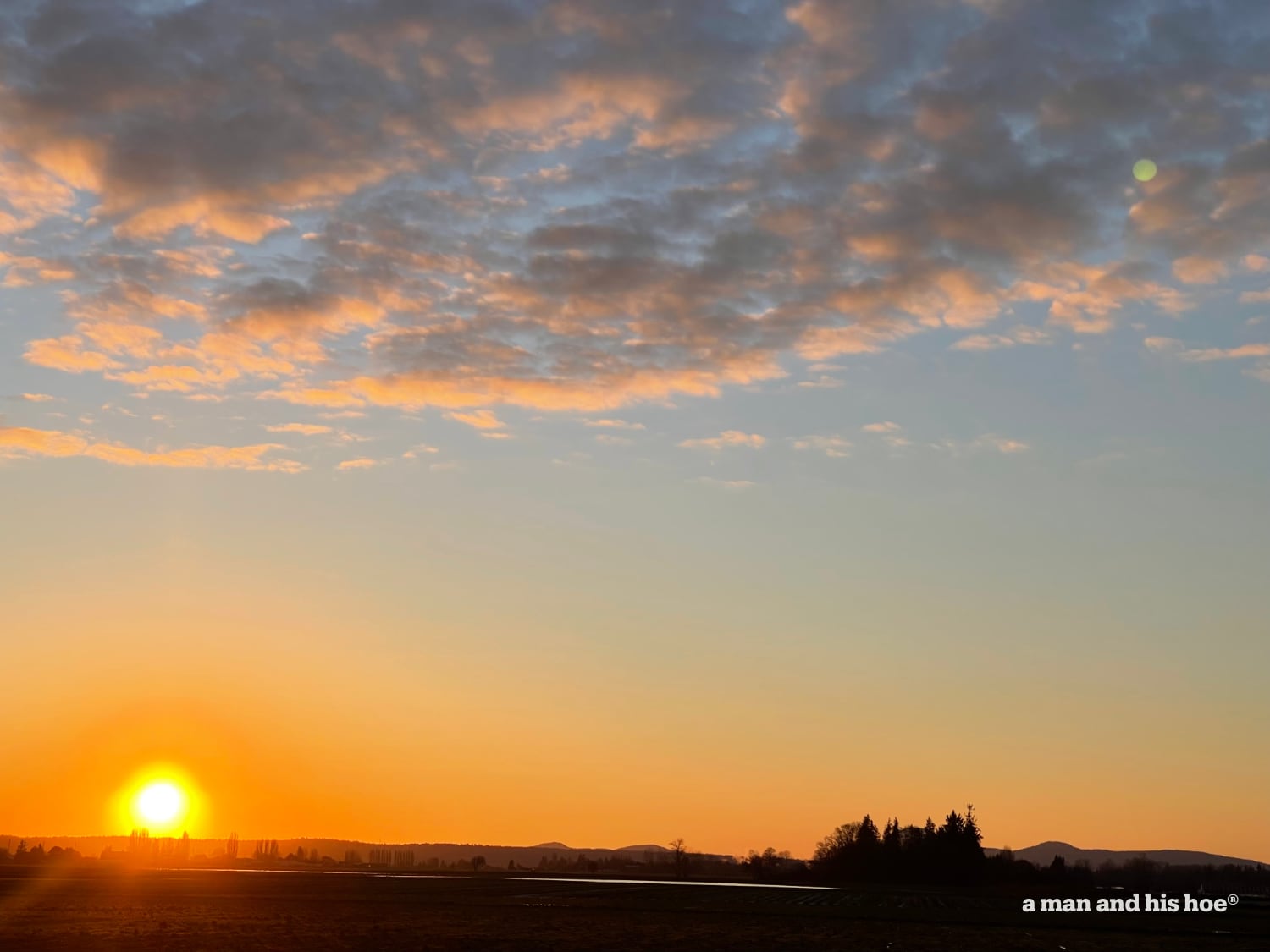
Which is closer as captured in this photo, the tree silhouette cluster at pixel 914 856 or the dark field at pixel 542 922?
the dark field at pixel 542 922

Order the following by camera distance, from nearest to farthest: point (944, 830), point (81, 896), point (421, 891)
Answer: point (81, 896) → point (421, 891) → point (944, 830)

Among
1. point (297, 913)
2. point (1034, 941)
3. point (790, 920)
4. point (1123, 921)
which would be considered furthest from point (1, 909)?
point (1123, 921)

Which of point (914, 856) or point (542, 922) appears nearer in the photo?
point (542, 922)

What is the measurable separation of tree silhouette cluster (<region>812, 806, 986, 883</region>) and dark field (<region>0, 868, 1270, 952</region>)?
65595 millimetres

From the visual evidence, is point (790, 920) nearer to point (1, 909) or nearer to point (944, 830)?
point (1, 909)

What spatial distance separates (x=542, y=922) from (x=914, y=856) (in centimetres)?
12405

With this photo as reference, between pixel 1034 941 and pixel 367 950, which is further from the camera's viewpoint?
pixel 1034 941

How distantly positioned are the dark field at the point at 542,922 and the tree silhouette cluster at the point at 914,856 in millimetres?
65595

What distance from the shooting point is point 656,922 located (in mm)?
70250

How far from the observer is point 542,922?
6900 cm

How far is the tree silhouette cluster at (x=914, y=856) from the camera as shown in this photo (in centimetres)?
17412

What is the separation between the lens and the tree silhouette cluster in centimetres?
17412

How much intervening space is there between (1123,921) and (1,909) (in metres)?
70.0

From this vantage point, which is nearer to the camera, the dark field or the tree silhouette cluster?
the dark field
